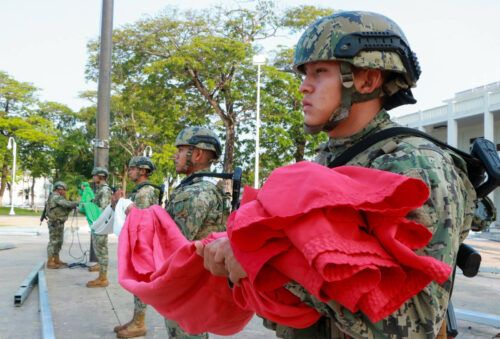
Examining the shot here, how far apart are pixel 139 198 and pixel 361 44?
203 inches

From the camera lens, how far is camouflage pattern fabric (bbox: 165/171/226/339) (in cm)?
378

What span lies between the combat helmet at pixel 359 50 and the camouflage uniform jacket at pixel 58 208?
9879mm

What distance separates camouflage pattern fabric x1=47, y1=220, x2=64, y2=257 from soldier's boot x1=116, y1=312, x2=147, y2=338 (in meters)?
5.63

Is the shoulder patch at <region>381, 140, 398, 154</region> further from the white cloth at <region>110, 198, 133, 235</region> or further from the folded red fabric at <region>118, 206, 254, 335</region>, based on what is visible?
the white cloth at <region>110, 198, 133, 235</region>

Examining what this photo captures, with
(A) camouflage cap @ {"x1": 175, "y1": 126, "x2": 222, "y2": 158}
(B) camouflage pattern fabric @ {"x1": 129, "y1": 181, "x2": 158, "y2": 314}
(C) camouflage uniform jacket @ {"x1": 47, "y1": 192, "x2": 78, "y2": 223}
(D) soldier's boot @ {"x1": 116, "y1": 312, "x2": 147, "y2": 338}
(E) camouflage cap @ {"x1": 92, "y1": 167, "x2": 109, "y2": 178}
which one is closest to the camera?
(A) camouflage cap @ {"x1": 175, "y1": 126, "x2": 222, "y2": 158}

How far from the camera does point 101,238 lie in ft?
27.5

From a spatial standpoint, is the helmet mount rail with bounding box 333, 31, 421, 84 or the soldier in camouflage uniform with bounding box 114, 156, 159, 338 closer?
the helmet mount rail with bounding box 333, 31, 421, 84

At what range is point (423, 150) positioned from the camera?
1.24 metres

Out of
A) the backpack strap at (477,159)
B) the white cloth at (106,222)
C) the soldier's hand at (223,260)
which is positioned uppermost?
the backpack strap at (477,159)

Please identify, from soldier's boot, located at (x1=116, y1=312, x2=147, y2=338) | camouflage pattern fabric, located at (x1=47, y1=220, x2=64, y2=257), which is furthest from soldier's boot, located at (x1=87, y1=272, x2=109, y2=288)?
soldier's boot, located at (x1=116, y1=312, x2=147, y2=338)

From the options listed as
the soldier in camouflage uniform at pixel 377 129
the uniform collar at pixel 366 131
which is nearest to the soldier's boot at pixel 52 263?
the soldier in camouflage uniform at pixel 377 129

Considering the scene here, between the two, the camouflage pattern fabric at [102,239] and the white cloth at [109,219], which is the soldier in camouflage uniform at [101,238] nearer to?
the camouflage pattern fabric at [102,239]

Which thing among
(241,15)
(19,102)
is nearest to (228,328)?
(241,15)

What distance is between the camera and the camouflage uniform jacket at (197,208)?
12.4 ft
